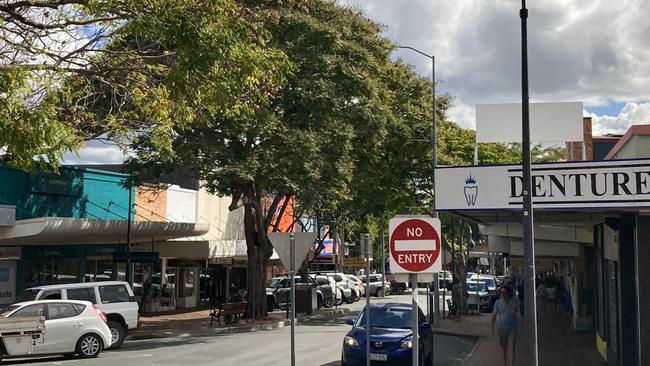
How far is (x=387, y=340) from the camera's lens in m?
14.5

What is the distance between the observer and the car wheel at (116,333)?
20.5 metres

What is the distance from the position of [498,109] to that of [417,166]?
19.9 meters

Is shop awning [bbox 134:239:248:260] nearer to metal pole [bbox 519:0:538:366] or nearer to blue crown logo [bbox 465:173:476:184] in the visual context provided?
blue crown logo [bbox 465:173:476:184]

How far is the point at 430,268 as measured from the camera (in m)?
9.00

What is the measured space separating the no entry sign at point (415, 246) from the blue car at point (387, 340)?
227 inches

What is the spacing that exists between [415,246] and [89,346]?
11.8 m

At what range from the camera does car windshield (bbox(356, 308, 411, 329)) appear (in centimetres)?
1566

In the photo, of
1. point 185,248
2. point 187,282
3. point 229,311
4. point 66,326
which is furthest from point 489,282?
point 66,326

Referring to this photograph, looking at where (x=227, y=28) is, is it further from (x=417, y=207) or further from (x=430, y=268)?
(x=417, y=207)

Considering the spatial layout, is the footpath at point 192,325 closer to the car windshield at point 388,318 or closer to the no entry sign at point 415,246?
the car windshield at point 388,318

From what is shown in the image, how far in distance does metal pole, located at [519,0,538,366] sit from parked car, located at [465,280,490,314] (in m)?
25.1

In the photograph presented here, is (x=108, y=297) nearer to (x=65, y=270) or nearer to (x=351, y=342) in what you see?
(x=351, y=342)

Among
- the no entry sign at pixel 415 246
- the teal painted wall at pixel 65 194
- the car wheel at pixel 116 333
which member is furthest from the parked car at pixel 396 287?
the no entry sign at pixel 415 246

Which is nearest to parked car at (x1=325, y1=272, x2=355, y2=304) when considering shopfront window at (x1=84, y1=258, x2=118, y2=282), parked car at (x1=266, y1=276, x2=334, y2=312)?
parked car at (x1=266, y1=276, x2=334, y2=312)
